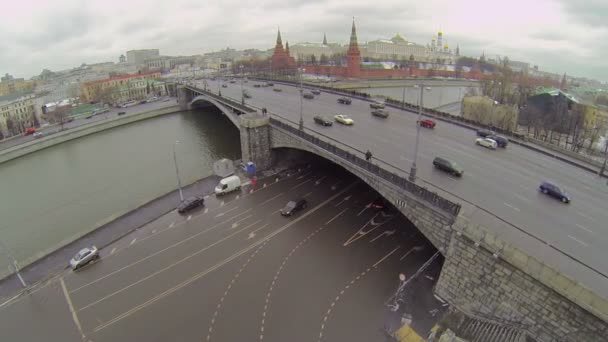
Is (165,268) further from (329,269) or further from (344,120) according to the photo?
(344,120)

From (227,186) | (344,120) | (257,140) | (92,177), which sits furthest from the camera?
(92,177)

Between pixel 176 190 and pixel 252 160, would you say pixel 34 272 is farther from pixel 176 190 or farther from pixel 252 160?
pixel 252 160

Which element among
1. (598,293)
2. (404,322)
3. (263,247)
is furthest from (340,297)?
(598,293)

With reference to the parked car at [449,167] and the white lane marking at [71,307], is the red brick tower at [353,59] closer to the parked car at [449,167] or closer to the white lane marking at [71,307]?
the parked car at [449,167]

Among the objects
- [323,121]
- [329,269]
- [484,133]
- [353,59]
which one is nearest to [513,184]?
[484,133]

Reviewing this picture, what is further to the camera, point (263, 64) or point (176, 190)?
point (263, 64)

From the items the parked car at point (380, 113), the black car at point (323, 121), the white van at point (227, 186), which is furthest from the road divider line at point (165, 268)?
the parked car at point (380, 113)
